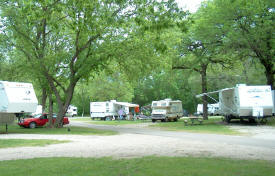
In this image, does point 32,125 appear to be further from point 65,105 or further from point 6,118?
point 6,118

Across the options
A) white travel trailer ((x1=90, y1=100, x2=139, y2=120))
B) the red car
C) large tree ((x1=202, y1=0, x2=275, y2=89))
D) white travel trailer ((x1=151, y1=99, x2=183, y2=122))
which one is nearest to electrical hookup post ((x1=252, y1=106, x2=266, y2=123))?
large tree ((x1=202, y1=0, x2=275, y2=89))

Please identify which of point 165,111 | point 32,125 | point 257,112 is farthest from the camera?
point 165,111

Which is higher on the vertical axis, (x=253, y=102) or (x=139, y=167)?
(x=253, y=102)

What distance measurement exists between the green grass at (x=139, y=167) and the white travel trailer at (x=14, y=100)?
36.6 ft

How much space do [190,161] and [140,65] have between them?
49.8 feet

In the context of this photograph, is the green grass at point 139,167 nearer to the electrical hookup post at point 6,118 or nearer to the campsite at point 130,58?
the campsite at point 130,58

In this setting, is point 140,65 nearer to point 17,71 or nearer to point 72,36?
point 72,36

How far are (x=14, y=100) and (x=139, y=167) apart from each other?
44.6 ft

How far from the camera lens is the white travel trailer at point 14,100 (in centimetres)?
1762

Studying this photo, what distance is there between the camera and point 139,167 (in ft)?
21.6

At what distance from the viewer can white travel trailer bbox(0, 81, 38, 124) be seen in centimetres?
1762

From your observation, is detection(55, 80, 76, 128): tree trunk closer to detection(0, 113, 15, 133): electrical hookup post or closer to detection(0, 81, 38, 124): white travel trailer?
detection(0, 81, 38, 124): white travel trailer

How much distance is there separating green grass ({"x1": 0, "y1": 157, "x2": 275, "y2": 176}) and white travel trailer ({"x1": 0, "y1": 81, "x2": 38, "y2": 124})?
36.6ft

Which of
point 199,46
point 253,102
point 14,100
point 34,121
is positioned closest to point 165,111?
point 199,46
